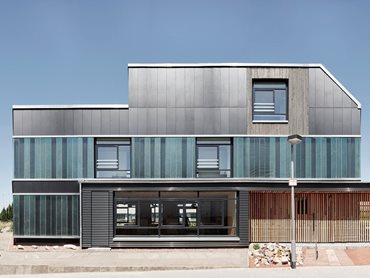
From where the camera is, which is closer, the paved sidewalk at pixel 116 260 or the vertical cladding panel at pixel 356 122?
the paved sidewalk at pixel 116 260

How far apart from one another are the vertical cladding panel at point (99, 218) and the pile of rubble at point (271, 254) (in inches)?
303

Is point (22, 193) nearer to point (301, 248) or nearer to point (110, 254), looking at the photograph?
point (110, 254)

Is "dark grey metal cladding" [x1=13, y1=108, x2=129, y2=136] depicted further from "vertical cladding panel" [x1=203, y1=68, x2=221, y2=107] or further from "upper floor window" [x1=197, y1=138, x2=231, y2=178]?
"vertical cladding panel" [x1=203, y1=68, x2=221, y2=107]

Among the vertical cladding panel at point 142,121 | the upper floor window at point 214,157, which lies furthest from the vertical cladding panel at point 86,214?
the upper floor window at point 214,157

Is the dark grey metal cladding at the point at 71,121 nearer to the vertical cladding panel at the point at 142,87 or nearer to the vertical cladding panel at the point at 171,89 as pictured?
the vertical cladding panel at the point at 142,87

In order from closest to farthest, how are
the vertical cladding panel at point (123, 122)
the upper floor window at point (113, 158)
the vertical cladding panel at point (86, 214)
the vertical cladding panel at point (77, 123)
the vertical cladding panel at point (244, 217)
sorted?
the vertical cladding panel at point (244, 217), the vertical cladding panel at point (86, 214), the vertical cladding panel at point (123, 122), the vertical cladding panel at point (77, 123), the upper floor window at point (113, 158)

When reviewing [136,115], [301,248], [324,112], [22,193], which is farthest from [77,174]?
[324,112]

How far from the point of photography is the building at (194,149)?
21484mm

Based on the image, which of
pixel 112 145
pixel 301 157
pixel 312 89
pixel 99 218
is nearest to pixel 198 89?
pixel 112 145

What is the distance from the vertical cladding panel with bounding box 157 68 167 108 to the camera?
2233cm

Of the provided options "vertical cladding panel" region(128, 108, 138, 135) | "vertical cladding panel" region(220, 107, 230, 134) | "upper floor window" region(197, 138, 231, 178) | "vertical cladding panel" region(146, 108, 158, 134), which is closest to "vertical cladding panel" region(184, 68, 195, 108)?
"vertical cladding panel" region(220, 107, 230, 134)

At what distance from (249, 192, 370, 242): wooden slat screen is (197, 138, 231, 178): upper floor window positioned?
2.24m

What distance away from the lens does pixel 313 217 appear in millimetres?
21344

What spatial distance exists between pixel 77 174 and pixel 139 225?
179 inches
